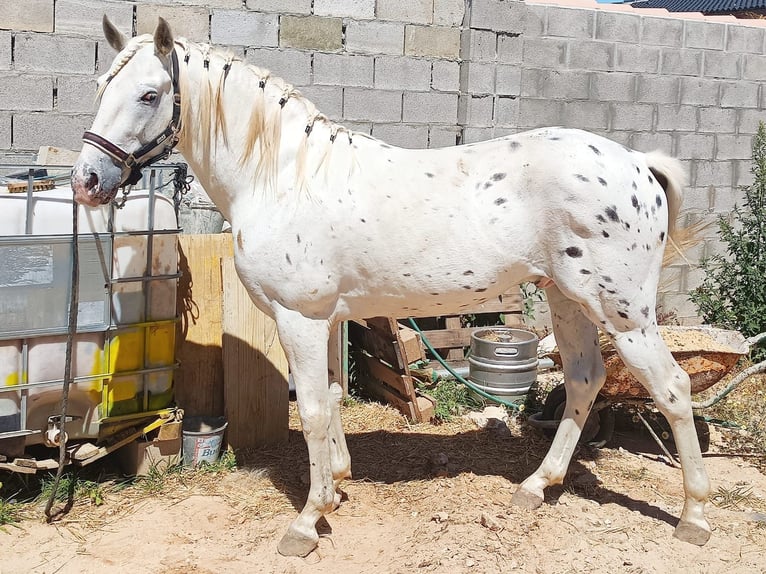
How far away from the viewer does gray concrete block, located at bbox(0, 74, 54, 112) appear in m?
5.14

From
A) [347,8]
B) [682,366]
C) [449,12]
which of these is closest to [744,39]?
[449,12]

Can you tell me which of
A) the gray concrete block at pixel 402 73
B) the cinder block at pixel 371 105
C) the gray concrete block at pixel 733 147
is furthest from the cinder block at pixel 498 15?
the gray concrete block at pixel 733 147

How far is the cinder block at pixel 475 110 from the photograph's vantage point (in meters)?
6.36

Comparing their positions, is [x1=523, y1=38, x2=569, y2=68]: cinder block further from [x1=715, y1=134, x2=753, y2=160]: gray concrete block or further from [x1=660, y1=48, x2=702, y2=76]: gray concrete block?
[x1=715, y1=134, x2=753, y2=160]: gray concrete block

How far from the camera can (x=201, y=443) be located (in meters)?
4.28

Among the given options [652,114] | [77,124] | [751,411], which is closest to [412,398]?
[751,411]

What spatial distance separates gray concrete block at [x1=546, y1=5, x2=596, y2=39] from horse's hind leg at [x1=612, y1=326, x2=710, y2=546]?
400 centimetres

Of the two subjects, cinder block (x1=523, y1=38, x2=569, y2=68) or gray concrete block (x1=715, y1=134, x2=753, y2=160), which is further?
gray concrete block (x1=715, y1=134, x2=753, y2=160)

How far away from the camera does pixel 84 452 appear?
387cm

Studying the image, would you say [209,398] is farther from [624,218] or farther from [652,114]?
[652,114]

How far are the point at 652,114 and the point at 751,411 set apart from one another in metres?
2.99

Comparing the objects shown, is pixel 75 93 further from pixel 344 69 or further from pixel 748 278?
pixel 748 278

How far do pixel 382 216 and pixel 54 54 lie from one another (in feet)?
10.5

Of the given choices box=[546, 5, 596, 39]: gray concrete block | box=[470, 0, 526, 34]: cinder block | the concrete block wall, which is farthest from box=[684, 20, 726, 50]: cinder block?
box=[470, 0, 526, 34]: cinder block
